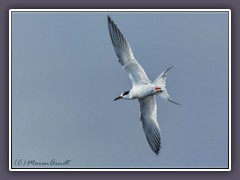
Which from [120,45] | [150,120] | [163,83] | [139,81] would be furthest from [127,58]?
[150,120]

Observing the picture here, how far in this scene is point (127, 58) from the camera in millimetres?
5668

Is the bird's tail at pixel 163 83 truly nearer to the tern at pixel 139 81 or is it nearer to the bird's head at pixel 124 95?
the tern at pixel 139 81

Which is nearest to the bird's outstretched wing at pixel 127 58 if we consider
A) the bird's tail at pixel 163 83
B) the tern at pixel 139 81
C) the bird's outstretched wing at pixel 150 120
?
the tern at pixel 139 81

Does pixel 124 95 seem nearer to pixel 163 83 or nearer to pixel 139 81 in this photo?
pixel 139 81

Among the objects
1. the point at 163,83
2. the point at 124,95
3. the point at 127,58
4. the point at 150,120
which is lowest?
the point at 150,120

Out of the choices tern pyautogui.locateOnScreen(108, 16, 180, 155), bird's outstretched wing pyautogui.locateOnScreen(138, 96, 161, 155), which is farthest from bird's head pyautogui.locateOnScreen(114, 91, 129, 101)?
bird's outstretched wing pyautogui.locateOnScreen(138, 96, 161, 155)

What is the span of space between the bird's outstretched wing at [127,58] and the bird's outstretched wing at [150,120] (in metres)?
0.31

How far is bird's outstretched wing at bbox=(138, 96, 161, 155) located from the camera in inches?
233

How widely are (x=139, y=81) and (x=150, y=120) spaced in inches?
21.3

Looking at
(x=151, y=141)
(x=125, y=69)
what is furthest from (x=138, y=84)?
(x=151, y=141)

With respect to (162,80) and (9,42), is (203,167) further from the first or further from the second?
(9,42)

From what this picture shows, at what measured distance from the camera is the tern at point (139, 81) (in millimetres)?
5562

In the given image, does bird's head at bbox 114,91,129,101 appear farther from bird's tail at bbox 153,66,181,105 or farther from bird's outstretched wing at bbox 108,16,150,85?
bird's tail at bbox 153,66,181,105

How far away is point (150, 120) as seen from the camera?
19.8ft
